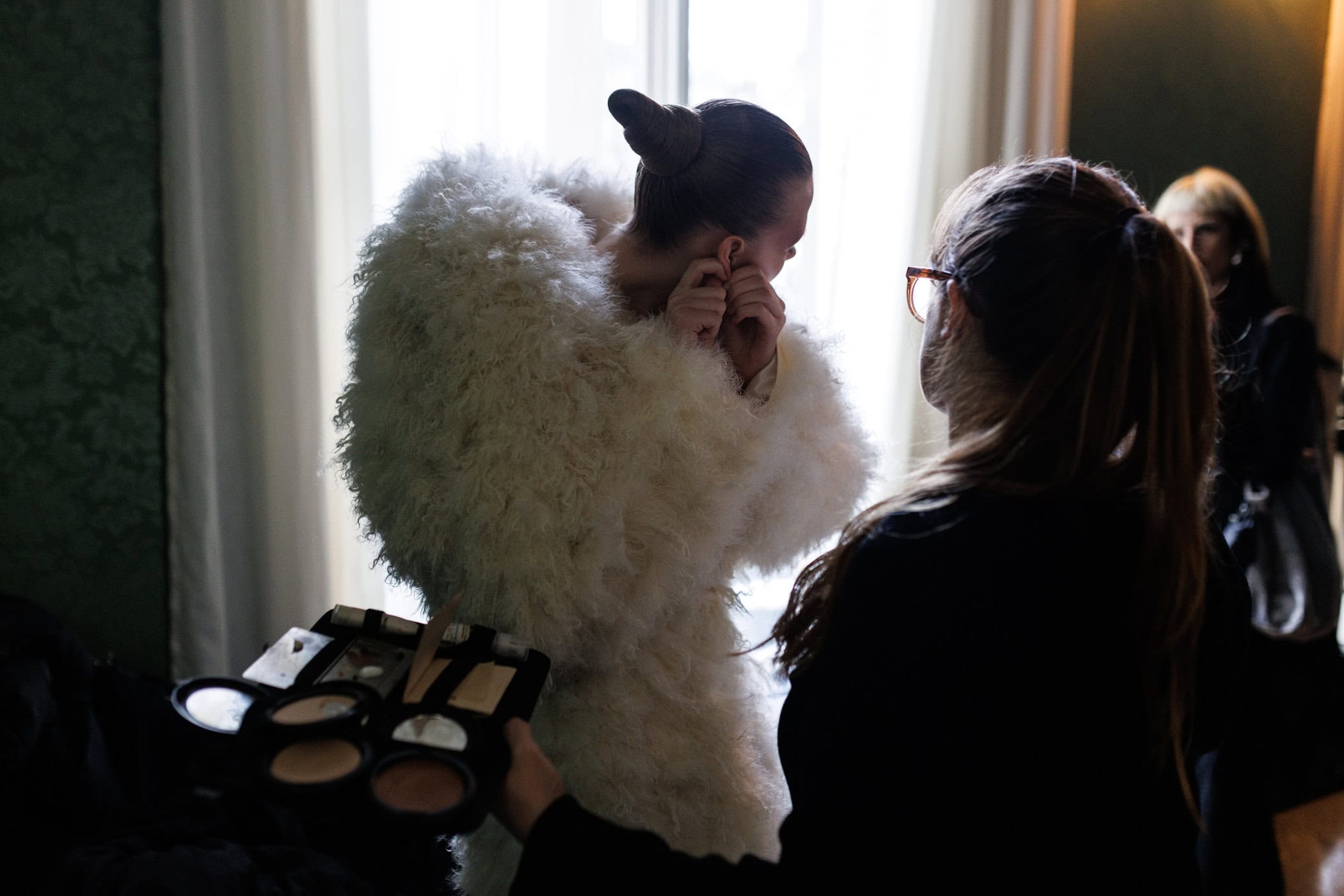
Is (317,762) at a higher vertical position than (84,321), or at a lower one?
lower

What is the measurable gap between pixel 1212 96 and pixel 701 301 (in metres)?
2.52

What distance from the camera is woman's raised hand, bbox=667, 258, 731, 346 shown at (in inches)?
38.4

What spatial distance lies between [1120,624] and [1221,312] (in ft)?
5.88

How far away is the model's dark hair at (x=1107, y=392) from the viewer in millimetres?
697

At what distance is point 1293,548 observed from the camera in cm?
200

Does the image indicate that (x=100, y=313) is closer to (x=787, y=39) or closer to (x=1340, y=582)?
→ (x=787, y=39)

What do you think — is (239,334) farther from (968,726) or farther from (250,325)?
(968,726)

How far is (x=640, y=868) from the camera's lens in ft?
2.32

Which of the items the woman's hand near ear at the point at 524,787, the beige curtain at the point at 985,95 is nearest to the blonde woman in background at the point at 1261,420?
the beige curtain at the point at 985,95

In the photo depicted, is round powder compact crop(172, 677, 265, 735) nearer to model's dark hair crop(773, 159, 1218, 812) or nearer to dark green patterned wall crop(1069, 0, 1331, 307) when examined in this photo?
model's dark hair crop(773, 159, 1218, 812)

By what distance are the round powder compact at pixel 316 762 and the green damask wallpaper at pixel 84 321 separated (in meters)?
1.65

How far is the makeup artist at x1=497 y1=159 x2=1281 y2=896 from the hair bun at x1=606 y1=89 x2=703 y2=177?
36 cm

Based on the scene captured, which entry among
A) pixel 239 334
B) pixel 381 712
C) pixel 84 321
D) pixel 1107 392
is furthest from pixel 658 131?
pixel 84 321

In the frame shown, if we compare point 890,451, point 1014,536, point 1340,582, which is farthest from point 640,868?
point 1340,582
